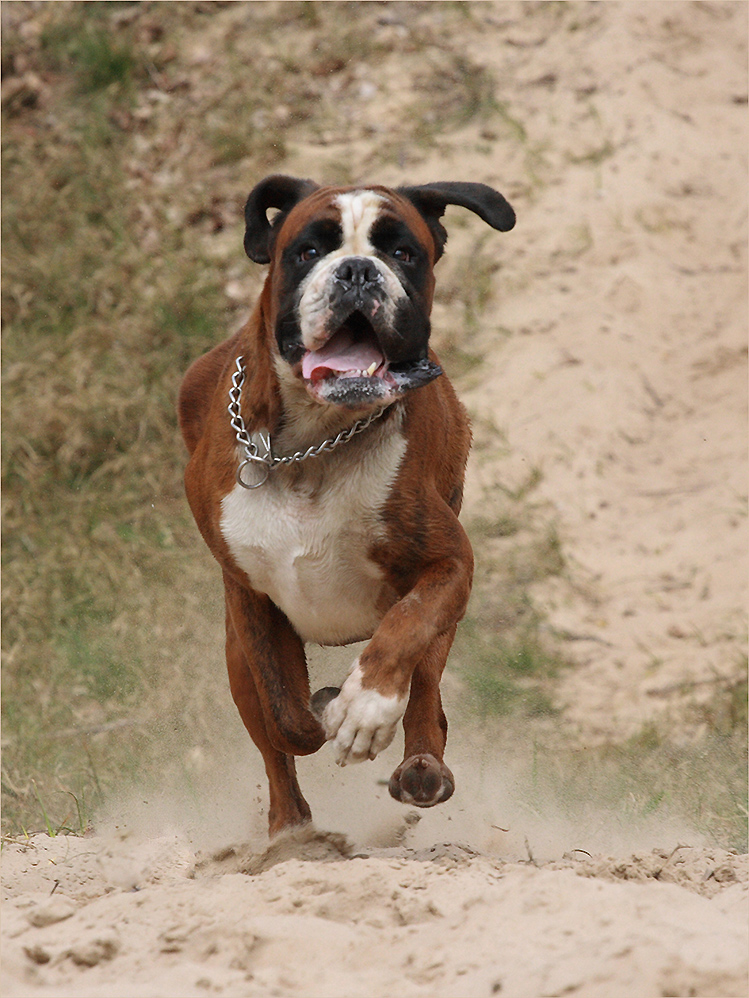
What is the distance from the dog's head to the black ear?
59mm

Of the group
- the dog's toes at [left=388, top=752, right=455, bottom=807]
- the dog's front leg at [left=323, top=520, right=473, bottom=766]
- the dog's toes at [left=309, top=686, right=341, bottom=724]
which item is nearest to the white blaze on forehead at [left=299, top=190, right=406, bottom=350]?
the dog's front leg at [left=323, top=520, right=473, bottom=766]

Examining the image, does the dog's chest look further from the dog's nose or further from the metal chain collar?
the dog's nose

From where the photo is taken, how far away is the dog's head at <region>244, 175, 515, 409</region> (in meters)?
3.75

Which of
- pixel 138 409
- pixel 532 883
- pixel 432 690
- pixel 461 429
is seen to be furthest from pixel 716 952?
pixel 138 409

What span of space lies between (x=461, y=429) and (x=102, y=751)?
9.25ft

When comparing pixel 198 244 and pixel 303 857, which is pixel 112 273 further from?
pixel 303 857

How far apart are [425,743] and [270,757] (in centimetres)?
70

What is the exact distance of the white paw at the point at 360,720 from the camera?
11.9ft

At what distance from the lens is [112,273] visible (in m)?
9.24

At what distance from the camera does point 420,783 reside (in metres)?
3.89

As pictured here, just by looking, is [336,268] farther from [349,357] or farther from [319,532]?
[319,532]

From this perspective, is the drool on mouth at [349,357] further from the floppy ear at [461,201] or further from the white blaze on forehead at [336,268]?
the floppy ear at [461,201]

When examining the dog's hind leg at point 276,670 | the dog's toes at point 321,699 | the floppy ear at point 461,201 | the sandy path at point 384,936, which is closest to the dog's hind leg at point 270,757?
the dog's hind leg at point 276,670

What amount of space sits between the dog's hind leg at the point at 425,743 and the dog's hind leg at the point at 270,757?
55cm
